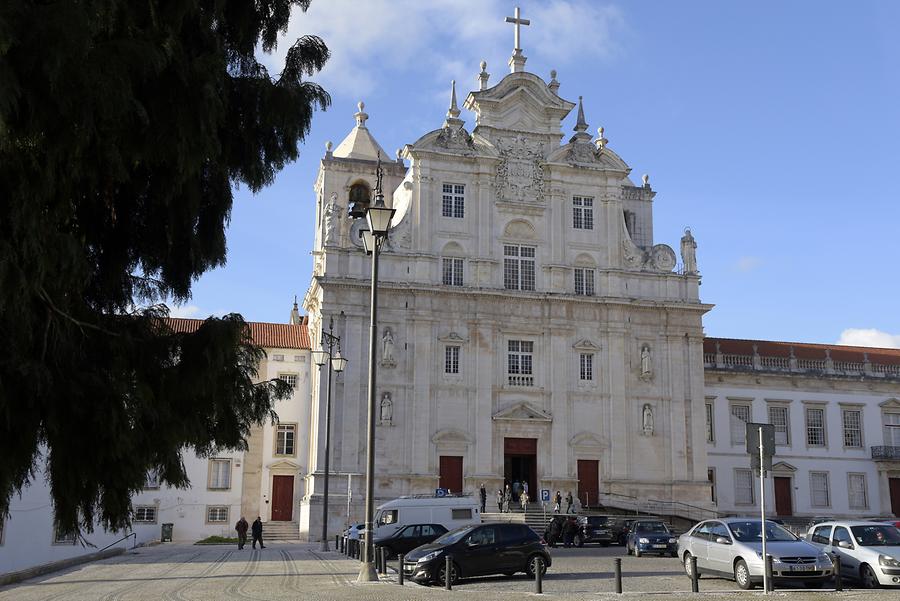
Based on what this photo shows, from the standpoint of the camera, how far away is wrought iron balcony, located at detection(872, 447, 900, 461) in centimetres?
5134

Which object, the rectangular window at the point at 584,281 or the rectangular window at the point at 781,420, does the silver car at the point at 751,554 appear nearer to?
the rectangular window at the point at 584,281

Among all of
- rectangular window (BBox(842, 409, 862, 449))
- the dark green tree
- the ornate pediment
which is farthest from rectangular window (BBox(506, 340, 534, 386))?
the dark green tree

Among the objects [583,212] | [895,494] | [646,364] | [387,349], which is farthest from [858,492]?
[387,349]

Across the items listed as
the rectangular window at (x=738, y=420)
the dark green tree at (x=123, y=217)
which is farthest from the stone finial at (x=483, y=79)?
the dark green tree at (x=123, y=217)

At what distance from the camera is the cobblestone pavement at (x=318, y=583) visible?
1709cm

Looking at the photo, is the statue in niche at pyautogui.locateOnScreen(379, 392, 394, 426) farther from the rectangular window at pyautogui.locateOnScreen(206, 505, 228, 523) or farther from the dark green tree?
the dark green tree

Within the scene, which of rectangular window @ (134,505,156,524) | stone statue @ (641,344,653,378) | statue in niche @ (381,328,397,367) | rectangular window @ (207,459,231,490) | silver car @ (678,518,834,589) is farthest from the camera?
stone statue @ (641,344,653,378)


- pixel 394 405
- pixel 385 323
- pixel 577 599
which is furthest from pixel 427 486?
pixel 577 599

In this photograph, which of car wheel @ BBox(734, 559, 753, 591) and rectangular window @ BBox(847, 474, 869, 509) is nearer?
car wheel @ BBox(734, 559, 753, 591)

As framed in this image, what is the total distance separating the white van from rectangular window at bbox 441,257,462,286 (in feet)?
54.6

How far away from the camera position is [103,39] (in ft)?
27.2

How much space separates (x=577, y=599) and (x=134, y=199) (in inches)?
418

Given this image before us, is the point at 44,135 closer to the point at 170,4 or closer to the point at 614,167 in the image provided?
the point at 170,4

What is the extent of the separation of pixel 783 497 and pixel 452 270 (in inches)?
863
